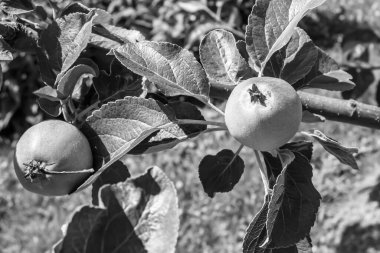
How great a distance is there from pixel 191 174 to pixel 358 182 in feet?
3.22

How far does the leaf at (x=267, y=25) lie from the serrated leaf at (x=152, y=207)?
0.77 ft

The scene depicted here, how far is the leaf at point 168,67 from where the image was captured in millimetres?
749

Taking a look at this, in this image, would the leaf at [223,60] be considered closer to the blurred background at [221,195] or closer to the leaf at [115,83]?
the leaf at [115,83]

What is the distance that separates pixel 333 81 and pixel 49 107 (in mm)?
487

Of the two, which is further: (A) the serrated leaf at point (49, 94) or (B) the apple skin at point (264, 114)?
(A) the serrated leaf at point (49, 94)

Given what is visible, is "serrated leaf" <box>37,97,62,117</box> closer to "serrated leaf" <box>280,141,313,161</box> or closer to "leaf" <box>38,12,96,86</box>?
"leaf" <box>38,12,96,86</box>

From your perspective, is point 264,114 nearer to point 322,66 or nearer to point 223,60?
point 223,60

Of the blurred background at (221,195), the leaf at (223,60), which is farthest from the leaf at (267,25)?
the blurred background at (221,195)

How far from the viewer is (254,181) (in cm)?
306

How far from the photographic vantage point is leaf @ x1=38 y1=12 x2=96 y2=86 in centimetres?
80

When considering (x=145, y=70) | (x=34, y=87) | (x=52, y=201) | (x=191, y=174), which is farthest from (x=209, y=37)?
(x=34, y=87)

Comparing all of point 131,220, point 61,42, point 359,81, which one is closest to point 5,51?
point 61,42

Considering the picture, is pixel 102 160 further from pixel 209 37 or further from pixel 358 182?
pixel 358 182

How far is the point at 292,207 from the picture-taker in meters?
0.76
